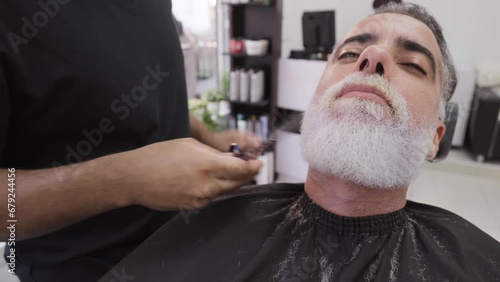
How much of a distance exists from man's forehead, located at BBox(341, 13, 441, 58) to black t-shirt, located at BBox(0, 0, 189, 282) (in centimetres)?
63

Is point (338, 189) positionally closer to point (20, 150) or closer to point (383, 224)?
point (383, 224)

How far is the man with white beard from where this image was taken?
2.92ft

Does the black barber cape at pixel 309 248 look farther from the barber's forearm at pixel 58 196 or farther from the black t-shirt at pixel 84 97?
the barber's forearm at pixel 58 196

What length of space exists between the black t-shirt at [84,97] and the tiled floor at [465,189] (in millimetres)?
2437

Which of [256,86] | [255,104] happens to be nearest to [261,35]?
[256,86]

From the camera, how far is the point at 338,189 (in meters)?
1.00

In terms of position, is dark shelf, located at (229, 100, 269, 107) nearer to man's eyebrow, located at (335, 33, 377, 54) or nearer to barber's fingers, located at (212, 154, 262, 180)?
man's eyebrow, located at (335, 33, 377, 54)

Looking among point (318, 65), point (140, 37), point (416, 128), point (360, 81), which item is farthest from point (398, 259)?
point (318, 65)

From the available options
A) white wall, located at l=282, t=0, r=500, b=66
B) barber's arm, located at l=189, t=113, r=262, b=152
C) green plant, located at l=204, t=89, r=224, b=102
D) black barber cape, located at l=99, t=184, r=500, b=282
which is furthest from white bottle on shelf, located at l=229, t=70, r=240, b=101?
black barber cape, located at l=99, t=184, r=500, b=282

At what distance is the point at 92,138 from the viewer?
891mm

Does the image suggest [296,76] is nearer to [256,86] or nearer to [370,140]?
[256,86]

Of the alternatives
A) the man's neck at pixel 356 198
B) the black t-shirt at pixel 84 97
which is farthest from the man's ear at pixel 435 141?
the black t-shirt at pixel 84 97

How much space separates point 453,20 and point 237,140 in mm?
3779

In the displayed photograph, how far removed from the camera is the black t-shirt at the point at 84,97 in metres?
0.75
